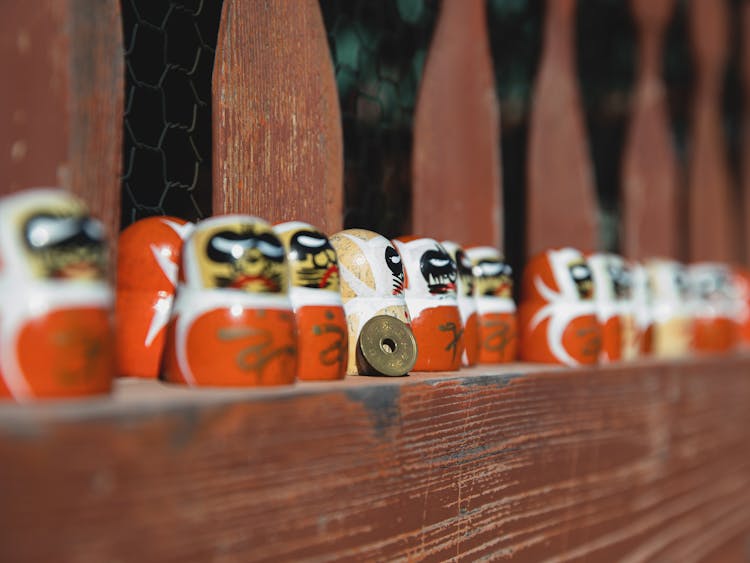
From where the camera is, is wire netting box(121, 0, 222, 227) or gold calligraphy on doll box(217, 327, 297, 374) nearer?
gold calligraphy on doll box(217, 327, 297, 374)

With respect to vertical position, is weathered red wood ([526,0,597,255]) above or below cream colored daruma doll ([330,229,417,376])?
above

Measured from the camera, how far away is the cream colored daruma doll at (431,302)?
818mm

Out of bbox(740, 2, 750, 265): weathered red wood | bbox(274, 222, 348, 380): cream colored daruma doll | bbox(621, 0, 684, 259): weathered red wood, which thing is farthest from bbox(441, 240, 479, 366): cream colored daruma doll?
bbox(740, 2, 750, 265): weathered red wood

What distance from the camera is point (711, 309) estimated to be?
1521 millimetres

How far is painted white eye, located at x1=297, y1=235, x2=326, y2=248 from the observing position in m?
0.67

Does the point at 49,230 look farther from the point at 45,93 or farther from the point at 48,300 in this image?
the point at 45,93

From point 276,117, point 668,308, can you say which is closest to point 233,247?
point 276,117

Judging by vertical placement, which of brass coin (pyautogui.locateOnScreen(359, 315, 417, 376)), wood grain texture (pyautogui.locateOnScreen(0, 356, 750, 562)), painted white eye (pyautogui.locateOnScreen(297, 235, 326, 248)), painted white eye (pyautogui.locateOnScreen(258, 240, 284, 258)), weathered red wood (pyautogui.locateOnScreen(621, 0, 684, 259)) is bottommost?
wood grain texture (pyautogui.locateOnScreen(0, 356, 750, 562))

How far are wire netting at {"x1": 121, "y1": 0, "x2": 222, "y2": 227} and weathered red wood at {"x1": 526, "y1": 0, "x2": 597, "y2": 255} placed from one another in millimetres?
663

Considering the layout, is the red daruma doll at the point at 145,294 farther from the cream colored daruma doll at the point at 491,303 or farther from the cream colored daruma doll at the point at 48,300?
the cream colored daruma doll at the point at 491,303

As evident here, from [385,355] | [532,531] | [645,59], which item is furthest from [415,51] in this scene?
[645,59]

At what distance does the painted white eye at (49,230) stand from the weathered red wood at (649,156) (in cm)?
142

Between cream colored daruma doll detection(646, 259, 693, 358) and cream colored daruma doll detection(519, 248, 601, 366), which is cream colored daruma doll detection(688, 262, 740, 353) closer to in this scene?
cream colored daruma doll detection(646, 259, 693, 358)

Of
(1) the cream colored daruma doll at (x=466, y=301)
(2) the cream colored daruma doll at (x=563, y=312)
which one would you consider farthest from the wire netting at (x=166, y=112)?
(2) the cream colored daruma doll at (x=563, y=312)
